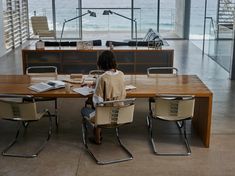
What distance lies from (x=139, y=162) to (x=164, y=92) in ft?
2.55

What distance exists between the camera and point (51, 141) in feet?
13.7

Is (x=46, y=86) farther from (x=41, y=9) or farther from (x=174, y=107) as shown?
(x=41, y=9)

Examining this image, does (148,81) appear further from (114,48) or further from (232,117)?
(114,48)

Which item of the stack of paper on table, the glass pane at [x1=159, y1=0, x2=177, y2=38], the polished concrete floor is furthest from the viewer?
the glass pane at [x1=159, y1=0, x2=177, y2=38]

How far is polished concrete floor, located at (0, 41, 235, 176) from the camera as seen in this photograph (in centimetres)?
352

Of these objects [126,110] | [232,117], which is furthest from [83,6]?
[126,110]

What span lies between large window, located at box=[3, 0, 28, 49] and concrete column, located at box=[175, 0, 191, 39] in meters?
5.18

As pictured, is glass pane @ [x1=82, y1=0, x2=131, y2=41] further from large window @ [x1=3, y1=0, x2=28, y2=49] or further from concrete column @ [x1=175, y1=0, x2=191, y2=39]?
large window @ [x1=3, y1=0, x2=28, y2=49]

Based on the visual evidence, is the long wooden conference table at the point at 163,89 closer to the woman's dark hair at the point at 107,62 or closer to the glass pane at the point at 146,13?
the woman's dark hair at the point at 107,62

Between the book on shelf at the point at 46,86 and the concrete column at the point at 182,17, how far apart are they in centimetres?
899

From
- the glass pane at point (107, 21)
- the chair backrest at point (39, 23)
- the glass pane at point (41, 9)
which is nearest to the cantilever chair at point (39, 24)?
the chair backrest at point (39, 23)

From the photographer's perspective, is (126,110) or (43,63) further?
(43,63)

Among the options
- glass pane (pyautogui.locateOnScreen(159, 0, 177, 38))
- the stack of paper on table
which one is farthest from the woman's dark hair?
glass pane (pyautogui.locateOnScreen(159, 0, 177, 38))

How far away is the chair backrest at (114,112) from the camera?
11.8ft
